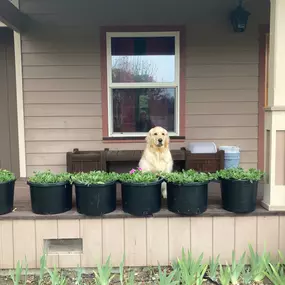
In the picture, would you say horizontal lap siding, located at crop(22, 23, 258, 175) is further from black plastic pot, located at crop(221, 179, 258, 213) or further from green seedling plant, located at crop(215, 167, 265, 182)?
black plastic pot, located at crop(221, 179, 258, 213)

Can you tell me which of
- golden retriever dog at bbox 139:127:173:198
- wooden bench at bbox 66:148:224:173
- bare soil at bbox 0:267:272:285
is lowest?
bare soil at bbox 0:267:272:285

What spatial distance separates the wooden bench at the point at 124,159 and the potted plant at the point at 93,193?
1.64 meters

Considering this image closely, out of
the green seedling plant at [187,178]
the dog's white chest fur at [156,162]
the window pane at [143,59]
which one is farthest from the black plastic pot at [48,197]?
the window pane at [143,59]

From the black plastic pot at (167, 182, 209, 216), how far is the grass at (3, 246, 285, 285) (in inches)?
13.2

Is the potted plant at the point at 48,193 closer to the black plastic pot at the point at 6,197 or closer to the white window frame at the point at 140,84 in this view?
the black plastic pot at the point at 6,197

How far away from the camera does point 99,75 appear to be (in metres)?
4.78

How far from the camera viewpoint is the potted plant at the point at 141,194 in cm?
283

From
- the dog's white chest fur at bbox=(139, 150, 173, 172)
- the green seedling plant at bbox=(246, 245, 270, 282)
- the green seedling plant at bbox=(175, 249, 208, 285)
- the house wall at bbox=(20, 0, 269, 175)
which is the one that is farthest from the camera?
the house wall at bbox=(20, 0, 269, 175)

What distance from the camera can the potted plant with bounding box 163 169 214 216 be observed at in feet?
9.24

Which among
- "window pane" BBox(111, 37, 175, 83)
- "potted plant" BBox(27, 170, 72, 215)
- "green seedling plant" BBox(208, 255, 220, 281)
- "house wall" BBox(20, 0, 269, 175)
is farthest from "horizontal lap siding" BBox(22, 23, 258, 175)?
"green seedling plant" BBox(208, 255, 220, 281)

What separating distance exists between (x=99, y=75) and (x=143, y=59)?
0.65 meters

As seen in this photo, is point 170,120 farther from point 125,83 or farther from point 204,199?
point 204,199

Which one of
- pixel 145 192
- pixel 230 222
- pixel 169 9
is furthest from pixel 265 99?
pixel 145 192

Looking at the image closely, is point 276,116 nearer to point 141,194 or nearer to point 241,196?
point 241,196
